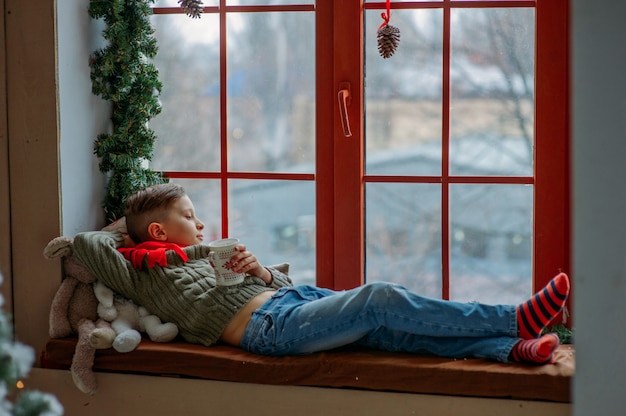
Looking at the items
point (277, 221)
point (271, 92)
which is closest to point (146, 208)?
point (277, 221)

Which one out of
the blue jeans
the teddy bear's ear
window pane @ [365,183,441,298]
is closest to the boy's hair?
the teddy bear's ear

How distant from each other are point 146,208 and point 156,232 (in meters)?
0.08

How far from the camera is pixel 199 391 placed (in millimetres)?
2377

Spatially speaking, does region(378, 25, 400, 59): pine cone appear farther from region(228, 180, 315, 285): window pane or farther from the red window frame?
region(228, 180, 315, 285): window pane

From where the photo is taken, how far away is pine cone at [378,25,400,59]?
253 cm

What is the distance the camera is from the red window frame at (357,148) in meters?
2.59

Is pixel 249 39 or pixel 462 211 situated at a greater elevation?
pixel 249 39

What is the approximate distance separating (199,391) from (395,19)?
4.38 ft

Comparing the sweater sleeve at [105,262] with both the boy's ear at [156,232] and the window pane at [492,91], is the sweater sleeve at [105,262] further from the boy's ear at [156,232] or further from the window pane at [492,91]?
the window pane at [492,91]

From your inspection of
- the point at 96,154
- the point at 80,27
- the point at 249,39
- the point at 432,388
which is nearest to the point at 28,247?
the point at 96,154

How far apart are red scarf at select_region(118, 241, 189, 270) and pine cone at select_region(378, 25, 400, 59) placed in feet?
2.89
